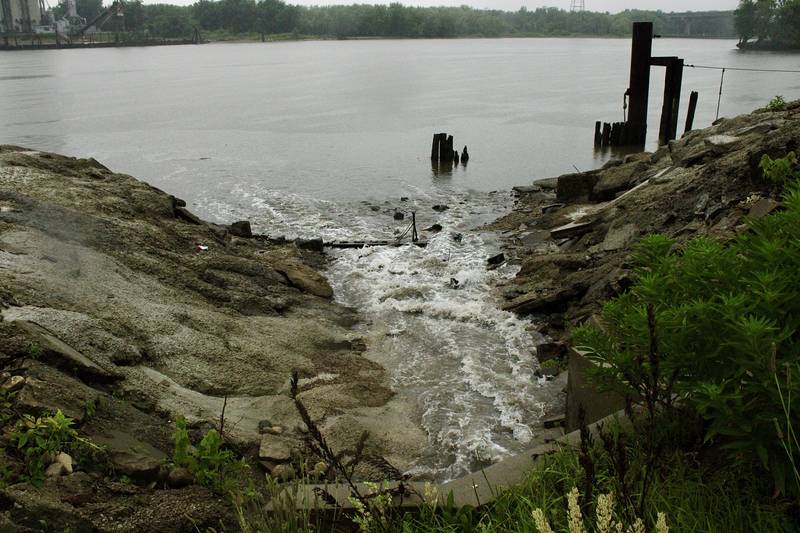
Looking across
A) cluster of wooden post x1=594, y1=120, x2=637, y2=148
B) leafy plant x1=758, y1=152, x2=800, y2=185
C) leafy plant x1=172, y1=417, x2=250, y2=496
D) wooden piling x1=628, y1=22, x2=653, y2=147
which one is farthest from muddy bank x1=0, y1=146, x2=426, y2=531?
cluster of wooden post x1=594, y1=120, x2=637, y2=148

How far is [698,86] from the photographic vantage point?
174 ft

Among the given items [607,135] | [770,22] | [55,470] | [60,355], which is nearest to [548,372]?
[60,355]

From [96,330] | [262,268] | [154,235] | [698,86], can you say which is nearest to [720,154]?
[262,268]

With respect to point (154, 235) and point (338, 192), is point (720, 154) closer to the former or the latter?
point (154, 235)

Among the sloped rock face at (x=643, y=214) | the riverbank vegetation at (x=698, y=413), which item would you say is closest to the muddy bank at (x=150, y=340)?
the riverbank vegetation at (x=698, y=413)

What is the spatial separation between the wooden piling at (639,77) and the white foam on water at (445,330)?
10.5 meters

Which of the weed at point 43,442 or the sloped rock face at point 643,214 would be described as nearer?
the weed at point 43,442

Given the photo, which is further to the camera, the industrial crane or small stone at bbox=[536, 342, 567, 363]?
the industrial crane

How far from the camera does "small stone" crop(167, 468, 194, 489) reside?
4.78 m

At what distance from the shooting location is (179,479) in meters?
4.79

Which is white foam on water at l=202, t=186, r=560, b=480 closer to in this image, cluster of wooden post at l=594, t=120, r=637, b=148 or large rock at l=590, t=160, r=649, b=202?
large rock at l=590, t=160, r=649, b=202

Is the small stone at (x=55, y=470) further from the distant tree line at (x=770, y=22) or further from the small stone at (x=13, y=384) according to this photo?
the distant tree line at (x=770, y=22)

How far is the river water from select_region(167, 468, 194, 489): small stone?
2.91 m

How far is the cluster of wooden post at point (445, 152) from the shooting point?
1102 inches
